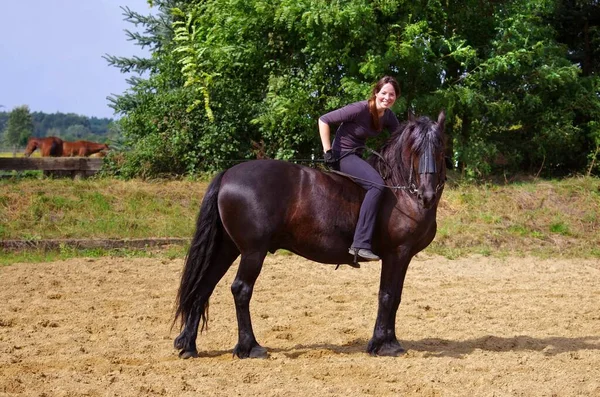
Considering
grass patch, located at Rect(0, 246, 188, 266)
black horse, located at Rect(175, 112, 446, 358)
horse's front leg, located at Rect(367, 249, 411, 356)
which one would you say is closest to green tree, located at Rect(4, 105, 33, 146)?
grass patch, located at Rect(0, 246, 188, 266)

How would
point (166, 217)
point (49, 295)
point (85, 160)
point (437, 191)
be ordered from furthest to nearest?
point (85, 160) → point (166, 217) → point (49, 295) → point (437, 191)

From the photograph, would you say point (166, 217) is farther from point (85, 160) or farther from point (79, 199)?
point (85, 160)

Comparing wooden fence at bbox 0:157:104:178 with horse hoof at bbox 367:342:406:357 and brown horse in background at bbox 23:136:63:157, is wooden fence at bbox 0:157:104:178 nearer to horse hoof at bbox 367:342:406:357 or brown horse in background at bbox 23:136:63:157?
brown horse in background at bbox 23:136:63:157

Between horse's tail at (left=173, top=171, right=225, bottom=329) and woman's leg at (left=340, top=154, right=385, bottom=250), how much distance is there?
1.24m

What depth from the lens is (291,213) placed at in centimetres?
698

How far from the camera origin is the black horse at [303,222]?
6.88m

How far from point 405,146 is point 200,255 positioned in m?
2.13

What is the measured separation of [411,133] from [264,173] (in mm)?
1403

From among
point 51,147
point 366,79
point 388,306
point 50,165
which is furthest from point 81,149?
point 388,306

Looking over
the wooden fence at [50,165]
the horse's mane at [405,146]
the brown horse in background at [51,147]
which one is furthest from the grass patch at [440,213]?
the brown horse in background at [51,147]

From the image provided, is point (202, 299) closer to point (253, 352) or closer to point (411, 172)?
point (253, 352)

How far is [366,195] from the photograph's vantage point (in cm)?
702

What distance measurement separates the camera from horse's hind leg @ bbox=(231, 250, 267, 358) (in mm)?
6863

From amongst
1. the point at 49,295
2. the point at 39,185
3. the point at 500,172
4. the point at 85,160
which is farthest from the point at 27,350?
the point at 500,172
